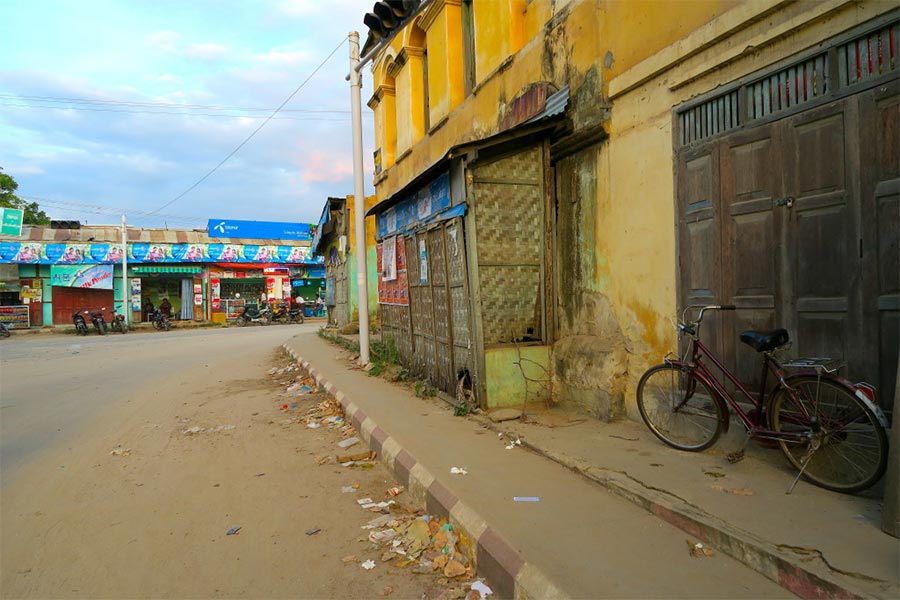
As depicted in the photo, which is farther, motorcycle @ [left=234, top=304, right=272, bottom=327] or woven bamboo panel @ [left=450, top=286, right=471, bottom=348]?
motorcycle @ [left=234, top=304, right=272, bottom=327]

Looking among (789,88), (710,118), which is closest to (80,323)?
(710,118)

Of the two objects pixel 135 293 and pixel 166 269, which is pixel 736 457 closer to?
pixel 166 269

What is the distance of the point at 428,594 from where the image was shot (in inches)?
115

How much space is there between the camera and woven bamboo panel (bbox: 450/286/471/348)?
6387 mm

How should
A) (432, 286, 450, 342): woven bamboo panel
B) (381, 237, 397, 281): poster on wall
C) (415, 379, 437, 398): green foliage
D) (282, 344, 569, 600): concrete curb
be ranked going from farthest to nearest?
(381, 237, 397, 281): poster on wall
(415, 379, 437, 398): green foliage
(432, 286, 450, 342): woven bamboo panel
(282, 344, 569, 600): concrete curb

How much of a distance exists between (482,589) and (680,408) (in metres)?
2.46

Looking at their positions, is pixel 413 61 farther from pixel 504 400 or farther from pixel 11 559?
pixel 11 559

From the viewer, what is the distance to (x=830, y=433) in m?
3.31

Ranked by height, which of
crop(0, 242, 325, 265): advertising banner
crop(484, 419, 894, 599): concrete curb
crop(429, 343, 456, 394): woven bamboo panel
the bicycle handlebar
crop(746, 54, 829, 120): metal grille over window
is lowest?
crop(484, 419, 894, 599): concrete curb

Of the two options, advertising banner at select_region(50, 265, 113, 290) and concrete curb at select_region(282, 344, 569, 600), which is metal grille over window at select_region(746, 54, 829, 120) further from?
advertising banner at select_region(50, 265, 113, 290)

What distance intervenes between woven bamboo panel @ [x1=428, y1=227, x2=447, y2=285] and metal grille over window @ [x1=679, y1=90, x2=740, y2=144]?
3.25 m

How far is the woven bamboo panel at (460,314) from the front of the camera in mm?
6387

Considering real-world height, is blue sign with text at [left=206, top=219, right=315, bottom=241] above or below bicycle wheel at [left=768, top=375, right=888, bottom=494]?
above

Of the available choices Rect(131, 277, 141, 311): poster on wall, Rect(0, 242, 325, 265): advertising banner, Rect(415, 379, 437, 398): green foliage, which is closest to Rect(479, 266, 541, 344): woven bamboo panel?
Rect(415, 379, 437, 398): green foliage
